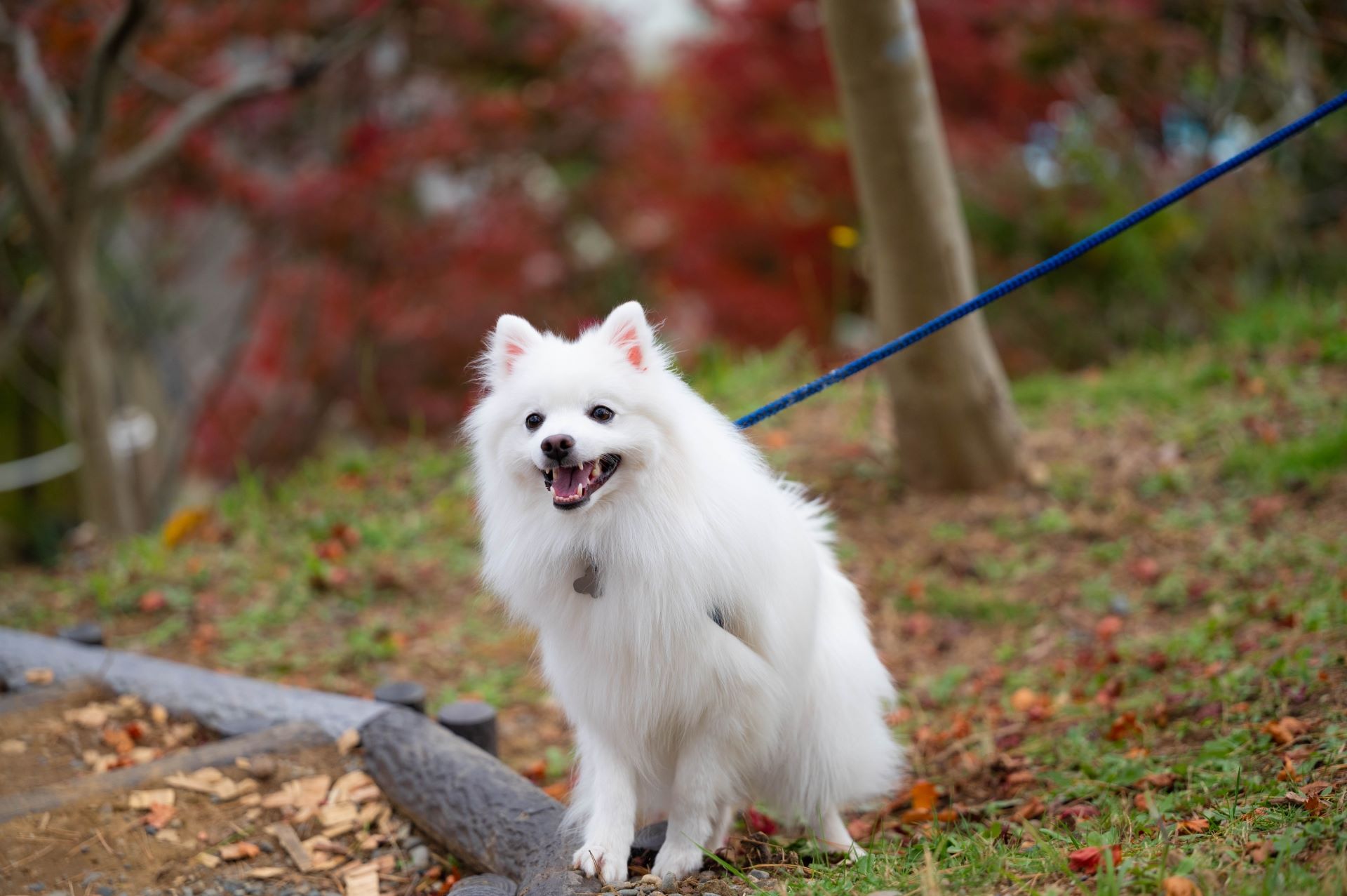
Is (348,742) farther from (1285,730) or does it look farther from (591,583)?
(1285,730)

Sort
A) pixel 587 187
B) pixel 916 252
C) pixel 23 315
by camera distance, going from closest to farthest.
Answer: pixel 916 252
pixel 23 315
pixel 587 187

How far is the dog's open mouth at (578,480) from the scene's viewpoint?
240 cm

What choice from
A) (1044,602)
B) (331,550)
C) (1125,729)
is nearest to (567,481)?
(1125,729)

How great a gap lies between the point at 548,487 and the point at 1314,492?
Result: 3647 millimetres

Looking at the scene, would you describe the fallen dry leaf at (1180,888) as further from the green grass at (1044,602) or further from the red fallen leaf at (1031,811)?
the red fallen leaf at (1031,811)

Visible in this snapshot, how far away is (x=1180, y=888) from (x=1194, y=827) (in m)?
0.48

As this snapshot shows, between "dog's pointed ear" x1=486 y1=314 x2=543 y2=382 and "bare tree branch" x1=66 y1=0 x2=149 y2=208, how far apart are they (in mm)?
3974

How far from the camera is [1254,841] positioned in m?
2.19

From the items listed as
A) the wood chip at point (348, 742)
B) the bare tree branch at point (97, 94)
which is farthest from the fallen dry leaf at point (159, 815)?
the bare tree branch at point (97, 94)

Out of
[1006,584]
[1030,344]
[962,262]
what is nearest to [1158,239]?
[1030,344]

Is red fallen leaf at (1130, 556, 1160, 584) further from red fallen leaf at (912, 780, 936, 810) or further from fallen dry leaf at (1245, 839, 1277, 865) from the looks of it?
fallen dry leaf at (1245, 839, 1277, 865)

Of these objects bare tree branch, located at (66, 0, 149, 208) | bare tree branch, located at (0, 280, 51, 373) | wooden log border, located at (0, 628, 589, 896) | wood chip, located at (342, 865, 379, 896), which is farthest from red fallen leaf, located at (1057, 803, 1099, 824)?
bare tree branch, located at (0, 280, 51, 373)

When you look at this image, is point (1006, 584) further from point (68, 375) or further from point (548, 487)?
point (68, 375)

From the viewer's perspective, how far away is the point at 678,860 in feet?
8.52
